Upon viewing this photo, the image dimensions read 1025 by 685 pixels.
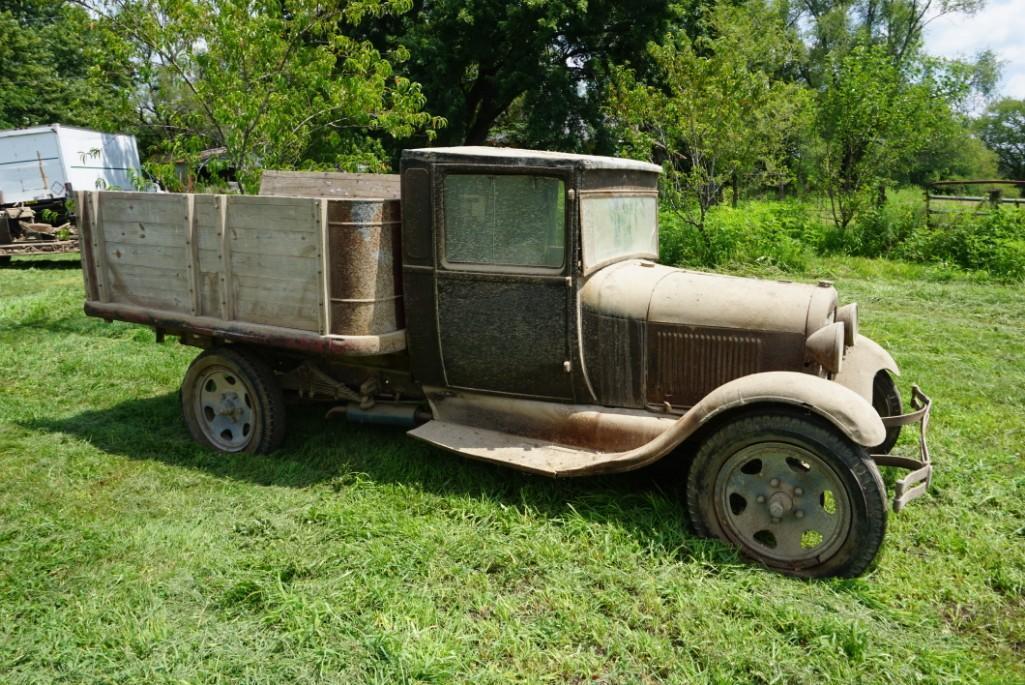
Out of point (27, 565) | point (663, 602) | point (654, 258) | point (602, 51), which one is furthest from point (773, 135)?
point (27, 565)

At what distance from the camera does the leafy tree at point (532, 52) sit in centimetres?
1717

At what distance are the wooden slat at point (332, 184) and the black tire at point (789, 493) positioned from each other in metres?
3.12

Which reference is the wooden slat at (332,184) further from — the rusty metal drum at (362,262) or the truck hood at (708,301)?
the truck hood at (708,301)

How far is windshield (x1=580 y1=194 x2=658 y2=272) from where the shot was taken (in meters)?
4.25

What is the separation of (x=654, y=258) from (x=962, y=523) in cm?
228

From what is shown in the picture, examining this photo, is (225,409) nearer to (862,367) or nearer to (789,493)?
(789,493)

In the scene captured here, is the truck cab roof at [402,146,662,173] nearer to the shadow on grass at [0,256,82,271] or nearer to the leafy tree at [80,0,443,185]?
the leafy tree at [80,0,443,185]

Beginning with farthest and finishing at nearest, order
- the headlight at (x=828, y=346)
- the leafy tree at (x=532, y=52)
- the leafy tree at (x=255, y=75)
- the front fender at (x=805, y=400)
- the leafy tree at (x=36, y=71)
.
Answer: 1. the leafy tree at (x=36, y=71)
2. the leafy tree at (x=532, y=52)
3. the leafy tree at (x=255, y=75)
4. the headlight at (x=828, y=346)
5. the front fender at (x=805, y=400)

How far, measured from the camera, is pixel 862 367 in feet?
14.7

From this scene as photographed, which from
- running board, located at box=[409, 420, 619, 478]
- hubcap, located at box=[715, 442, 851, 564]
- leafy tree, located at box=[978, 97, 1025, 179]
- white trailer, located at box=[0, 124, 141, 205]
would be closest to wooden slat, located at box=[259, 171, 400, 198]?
running board, located at box=[409, 420, 619, 478]

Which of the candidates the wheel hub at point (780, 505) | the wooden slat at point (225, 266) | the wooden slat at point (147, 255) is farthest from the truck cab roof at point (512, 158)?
the wheel hub at point (780, 505)

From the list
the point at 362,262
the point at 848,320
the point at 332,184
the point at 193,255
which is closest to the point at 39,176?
the point at 332,184

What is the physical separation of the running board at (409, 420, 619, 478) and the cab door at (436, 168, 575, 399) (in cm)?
29

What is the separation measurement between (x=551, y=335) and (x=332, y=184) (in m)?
2.43
